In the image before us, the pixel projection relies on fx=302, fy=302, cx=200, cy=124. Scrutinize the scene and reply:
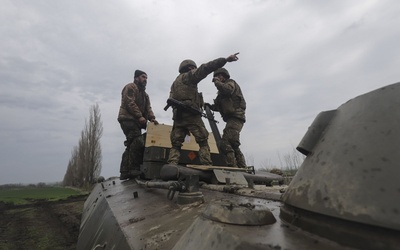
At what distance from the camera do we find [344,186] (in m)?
1.12

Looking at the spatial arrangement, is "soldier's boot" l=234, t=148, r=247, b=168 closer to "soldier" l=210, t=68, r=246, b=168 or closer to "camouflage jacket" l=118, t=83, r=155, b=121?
"soldier" l=210, t=68, r=246, b=168

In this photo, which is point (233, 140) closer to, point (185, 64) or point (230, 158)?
point (230, 158)

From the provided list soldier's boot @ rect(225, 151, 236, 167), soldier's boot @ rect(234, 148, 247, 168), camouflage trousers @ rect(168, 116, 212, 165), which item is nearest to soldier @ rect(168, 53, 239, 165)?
camouflage trousers @ rect(168, 116, 212, 165)

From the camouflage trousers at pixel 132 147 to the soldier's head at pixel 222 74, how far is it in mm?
1848

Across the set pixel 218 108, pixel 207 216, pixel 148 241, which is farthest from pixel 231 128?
pixel 207 216

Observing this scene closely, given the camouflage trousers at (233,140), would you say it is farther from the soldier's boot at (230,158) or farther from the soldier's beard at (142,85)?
the soldier's beard at (142,85)

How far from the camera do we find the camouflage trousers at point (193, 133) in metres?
4.61

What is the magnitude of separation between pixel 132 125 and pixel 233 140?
6.38 feet

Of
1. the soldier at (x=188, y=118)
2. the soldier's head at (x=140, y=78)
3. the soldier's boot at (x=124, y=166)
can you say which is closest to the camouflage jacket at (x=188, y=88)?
the soldier at (x=188, y=118)

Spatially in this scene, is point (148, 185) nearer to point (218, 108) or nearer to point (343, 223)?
point (343, 223)

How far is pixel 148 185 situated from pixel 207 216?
208 centimetres

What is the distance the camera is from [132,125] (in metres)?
5.79

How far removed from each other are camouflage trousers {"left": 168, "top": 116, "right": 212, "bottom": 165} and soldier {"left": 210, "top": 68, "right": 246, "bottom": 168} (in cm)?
79

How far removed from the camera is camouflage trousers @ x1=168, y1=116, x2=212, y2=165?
4.61 m
